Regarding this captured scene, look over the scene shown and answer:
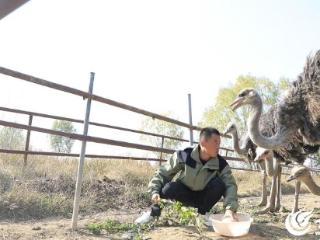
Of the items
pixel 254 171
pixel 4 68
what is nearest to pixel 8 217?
pixel 4 68

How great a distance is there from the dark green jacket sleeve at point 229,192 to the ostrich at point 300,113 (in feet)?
7.42

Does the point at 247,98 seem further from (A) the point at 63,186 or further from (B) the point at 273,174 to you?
(A) the point at 63,186

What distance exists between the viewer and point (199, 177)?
425cm

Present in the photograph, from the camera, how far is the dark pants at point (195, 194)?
4156 millimetres

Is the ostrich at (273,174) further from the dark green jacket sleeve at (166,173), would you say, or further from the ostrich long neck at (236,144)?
the dark green jacket sleeve at (166,173)


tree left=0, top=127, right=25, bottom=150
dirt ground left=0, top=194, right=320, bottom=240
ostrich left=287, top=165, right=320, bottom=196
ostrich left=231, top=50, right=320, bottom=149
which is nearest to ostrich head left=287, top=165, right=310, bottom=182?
ostrich left=287, top=165, right=320, bottom=196

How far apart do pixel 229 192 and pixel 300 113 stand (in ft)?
8.86

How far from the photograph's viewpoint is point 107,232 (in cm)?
A: 431

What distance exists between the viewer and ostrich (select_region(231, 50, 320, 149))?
603 centimetres

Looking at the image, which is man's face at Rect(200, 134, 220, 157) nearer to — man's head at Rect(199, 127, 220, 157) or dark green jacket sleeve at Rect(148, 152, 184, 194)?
man's head at Rect(199, 127, 220, 157)

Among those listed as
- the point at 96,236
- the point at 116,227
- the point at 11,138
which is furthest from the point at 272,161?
the point at 11,138

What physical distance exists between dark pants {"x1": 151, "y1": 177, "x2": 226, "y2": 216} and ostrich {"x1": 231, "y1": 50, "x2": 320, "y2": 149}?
7.58 ft

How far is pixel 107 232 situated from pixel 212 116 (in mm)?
25731

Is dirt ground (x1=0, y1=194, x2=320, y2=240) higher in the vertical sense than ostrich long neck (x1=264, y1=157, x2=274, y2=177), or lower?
lower
